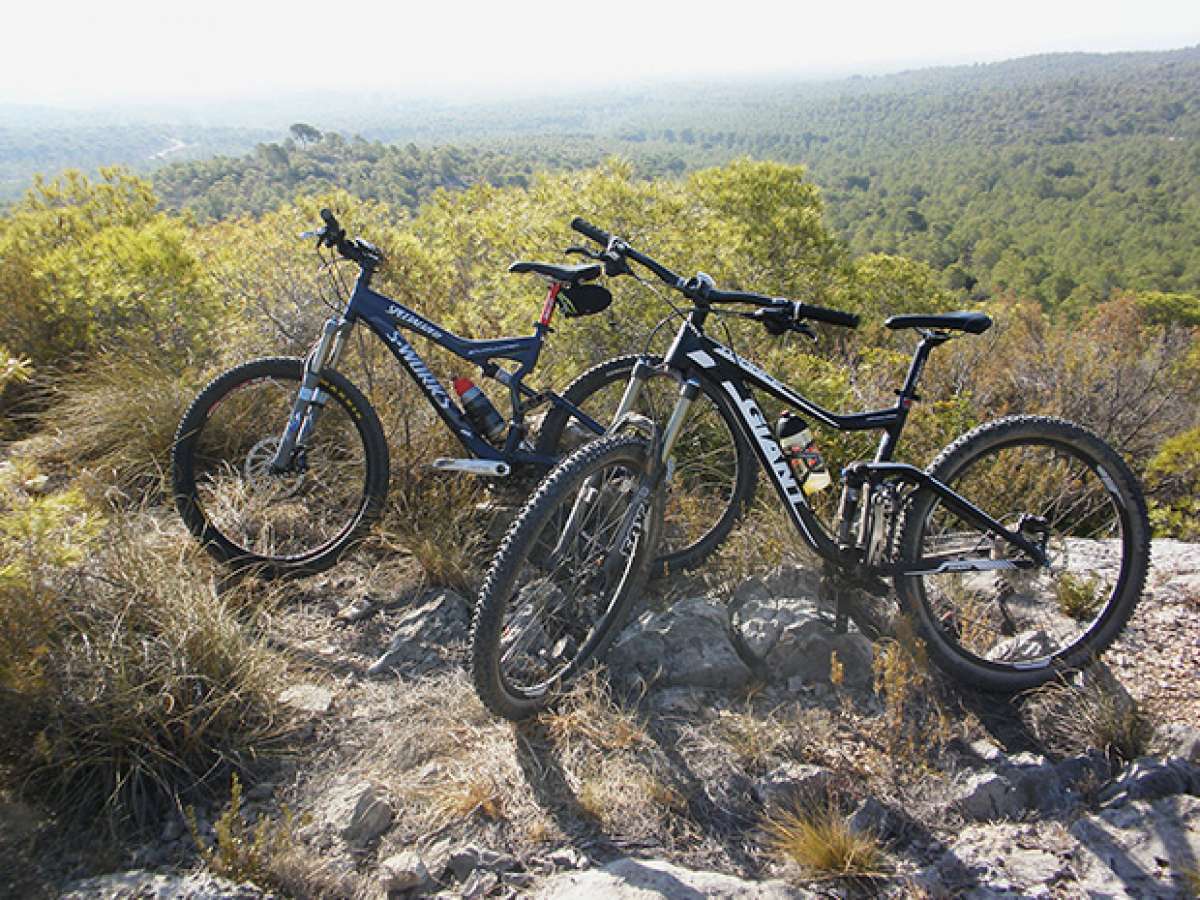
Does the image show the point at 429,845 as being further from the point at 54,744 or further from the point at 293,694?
the point at 54,744

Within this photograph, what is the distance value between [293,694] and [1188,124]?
766 feet

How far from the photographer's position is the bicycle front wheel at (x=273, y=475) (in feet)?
10.3

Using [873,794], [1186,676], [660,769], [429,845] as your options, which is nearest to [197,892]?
[429,845]

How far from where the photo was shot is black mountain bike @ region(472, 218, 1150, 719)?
252 cm

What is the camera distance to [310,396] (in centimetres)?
311

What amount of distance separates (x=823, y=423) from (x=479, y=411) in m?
1.63

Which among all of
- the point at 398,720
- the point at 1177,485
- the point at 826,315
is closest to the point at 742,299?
the point at 826,315

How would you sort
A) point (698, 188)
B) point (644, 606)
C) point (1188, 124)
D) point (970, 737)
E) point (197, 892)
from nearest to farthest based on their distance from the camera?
point (197, 892)
point (970, 737)
point (644, 606)
point (698, 188)
point (1188, 124)

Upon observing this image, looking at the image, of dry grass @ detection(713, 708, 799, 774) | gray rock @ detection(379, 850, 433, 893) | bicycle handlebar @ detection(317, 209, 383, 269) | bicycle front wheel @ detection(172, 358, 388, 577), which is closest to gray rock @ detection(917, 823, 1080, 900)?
dry grass @ detection(713, 708, 799, 774)

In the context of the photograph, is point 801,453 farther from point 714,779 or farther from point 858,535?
point 714,779

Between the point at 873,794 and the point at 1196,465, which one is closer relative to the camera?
the point at 873,794

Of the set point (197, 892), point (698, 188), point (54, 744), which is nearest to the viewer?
point (197, 892)

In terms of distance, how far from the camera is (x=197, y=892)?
1.88 meters

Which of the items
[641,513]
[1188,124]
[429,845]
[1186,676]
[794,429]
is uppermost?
[1188,124]
